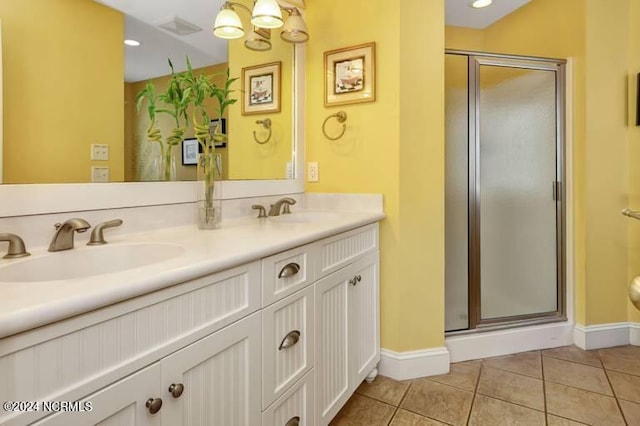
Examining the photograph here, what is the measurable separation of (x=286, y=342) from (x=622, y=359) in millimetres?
2156

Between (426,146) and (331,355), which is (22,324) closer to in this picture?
(331,355)

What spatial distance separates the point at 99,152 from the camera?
1229 mm

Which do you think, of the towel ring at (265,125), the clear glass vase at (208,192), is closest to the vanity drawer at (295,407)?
the clear glass vase at (208,192)

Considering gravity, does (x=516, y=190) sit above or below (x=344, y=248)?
above

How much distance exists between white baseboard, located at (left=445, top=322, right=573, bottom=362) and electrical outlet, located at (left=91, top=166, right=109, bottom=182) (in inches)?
74.8

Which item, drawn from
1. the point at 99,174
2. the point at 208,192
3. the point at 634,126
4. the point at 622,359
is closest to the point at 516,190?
the point at 634,126

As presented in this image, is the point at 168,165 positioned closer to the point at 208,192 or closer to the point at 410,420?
the point at 208,192

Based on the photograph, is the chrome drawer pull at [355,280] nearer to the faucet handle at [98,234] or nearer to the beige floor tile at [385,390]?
the beige floor tile at [385,390]

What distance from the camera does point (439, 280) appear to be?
203cm

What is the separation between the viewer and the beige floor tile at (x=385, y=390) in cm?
180

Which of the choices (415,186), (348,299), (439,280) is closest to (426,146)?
(415,186)

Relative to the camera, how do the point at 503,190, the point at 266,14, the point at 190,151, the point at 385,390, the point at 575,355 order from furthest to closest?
the point at 503,190 < the point at 575,355 < the point at 385,390 < the point at 266,14 < the point at 190,151

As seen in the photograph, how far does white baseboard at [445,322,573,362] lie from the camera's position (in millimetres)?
2164

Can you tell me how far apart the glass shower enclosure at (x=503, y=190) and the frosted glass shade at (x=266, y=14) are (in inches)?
41.5
